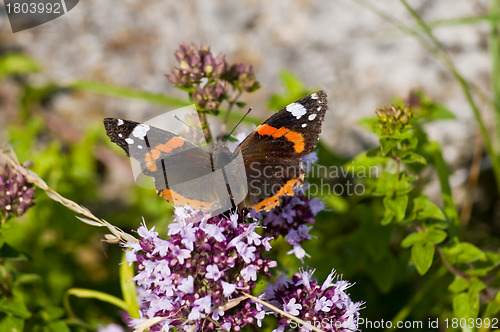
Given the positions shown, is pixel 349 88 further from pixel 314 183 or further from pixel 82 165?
pixel 82 165

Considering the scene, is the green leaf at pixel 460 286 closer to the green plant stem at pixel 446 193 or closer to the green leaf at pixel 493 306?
the green leaf at pixel 493 306

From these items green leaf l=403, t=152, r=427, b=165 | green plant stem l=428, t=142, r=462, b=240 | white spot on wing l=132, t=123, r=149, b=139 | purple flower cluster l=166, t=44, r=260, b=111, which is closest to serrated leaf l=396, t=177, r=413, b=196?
Answer: green leaf l=403, t=152, r=427, b=165

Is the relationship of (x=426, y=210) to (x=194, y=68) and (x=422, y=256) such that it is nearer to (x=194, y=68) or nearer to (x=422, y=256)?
(x=422, y=256)

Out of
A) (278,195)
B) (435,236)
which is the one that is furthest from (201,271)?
Result: (435,236)

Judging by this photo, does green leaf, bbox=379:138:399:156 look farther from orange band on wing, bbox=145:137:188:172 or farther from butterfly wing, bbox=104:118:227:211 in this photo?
orange band on wing, bbox=145:137:188:172

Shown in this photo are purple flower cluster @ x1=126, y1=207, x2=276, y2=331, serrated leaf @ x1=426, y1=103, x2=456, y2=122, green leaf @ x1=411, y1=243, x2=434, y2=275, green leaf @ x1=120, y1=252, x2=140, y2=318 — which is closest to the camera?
purple flower cluster @ x1=126, y1=207, x2=276, y2=331

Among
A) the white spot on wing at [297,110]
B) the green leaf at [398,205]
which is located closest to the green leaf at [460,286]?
the green leaf at [398,205]

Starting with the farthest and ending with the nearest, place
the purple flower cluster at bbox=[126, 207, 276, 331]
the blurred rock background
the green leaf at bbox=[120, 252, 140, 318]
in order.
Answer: the blurred rock background → the green leaf at bbox=[120, 252, 140, 318] → the purple flower cluster at bbox=[126, 207, 276, 331]
